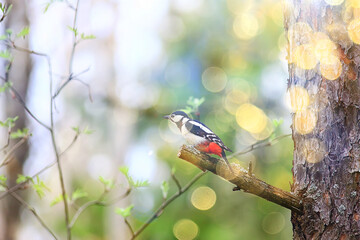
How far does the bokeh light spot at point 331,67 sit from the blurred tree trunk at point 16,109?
295 cm

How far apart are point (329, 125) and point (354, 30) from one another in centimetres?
44

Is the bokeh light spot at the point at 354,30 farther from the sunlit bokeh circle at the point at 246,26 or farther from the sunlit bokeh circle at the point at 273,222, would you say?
the sunlit bokeh circle at the point at 246,26

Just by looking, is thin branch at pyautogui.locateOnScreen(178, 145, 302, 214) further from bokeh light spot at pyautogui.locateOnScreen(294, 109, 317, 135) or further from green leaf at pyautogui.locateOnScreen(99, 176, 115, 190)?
green leaf at pyautogui.locateOnScreen(99, 176, 115, 190)

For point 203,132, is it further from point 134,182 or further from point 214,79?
point 214,79

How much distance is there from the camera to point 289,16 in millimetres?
2111

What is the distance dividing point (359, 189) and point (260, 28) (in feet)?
22.2

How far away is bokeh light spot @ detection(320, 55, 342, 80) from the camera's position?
6.16 ft

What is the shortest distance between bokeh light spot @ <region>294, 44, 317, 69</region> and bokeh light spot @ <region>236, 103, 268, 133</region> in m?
4.34

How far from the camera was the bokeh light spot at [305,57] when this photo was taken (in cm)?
196

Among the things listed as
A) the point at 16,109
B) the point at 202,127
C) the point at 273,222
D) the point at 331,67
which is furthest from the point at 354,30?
the point at 273,222

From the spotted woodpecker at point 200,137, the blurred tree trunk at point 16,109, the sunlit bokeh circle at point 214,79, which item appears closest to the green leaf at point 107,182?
the spotted woodpecker at point 200,137

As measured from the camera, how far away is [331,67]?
6.21 feet

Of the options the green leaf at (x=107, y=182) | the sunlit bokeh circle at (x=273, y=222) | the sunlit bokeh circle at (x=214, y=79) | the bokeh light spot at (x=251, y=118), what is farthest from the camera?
the sunlit bokeh circle at (x=214, y=79)

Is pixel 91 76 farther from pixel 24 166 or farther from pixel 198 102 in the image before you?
pixel 198 102
